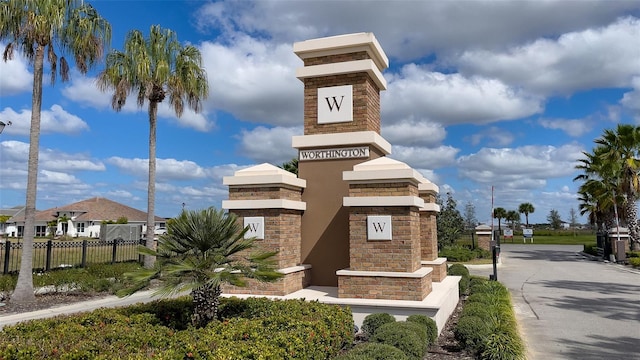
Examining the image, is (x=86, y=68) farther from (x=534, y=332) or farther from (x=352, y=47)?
(x=534, y=332)

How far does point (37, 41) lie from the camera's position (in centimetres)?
1289

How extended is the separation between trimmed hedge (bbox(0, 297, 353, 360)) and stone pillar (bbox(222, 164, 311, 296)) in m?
2.24

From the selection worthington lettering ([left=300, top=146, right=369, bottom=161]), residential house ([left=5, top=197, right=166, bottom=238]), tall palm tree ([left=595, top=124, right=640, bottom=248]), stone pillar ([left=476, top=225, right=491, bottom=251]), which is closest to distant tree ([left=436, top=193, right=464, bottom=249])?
stone pillar ([left=476, top=225, right=491, bottom=251])

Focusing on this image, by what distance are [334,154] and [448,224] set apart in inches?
820

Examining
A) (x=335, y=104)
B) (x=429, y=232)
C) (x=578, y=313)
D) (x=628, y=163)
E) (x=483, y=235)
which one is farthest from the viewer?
(x=483, y=235)

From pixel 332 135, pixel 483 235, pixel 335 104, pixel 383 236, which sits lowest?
pixel 483 235

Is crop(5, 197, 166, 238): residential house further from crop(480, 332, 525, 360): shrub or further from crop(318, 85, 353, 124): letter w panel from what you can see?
crop(480, 332, 525, 360): shrub

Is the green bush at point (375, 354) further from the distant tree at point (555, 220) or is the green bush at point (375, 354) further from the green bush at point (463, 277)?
the distant tree at point (555, 220)

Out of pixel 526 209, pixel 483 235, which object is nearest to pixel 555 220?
pixel 526 209

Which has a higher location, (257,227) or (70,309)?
(257,227)

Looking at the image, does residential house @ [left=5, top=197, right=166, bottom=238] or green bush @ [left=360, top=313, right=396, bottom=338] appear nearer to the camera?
green bush @ [left=360, top=313, right=396, bottom=338]

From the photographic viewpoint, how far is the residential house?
5341cm

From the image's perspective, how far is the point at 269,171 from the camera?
10.0 m

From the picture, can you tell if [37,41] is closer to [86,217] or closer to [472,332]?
[472,332]
